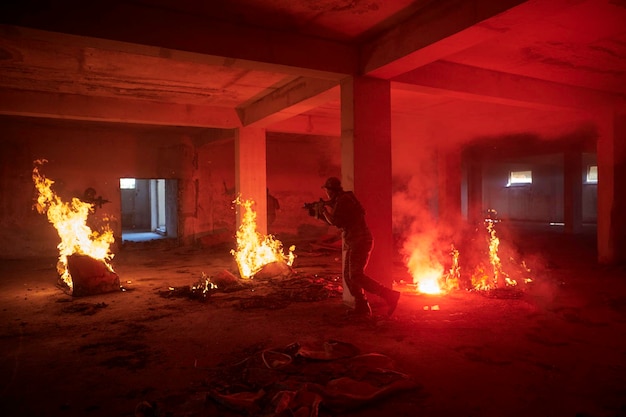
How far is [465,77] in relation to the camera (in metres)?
7.70

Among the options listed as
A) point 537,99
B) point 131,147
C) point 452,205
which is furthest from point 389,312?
point 131,147

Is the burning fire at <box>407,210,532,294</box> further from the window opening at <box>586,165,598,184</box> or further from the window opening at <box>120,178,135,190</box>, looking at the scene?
the window opening at <box>586,165,598,184</box>

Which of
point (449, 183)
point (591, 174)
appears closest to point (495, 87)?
point (449, 183)

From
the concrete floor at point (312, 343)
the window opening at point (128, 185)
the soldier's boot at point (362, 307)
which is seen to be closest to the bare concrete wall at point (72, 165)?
the concrete floor at point (312, 343)

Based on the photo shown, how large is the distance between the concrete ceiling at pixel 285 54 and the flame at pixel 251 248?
2560 mm

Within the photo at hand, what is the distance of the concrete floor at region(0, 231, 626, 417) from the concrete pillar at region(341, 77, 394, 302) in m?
1.04

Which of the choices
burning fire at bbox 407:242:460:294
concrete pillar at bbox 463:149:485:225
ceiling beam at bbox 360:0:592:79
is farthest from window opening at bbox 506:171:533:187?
ceiling beam at bbox 360:0:592:79

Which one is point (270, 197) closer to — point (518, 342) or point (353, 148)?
point (353, 148)

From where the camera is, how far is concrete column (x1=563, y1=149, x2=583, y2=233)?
18188 millimetres

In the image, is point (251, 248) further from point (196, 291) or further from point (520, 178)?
point (520, 178)

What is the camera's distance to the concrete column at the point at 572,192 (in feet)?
59.7

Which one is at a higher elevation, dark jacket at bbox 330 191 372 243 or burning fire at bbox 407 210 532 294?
dark jacket at bbox 330 191 372 243

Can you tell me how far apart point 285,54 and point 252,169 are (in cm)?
558

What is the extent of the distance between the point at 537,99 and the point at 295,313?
660 cm
